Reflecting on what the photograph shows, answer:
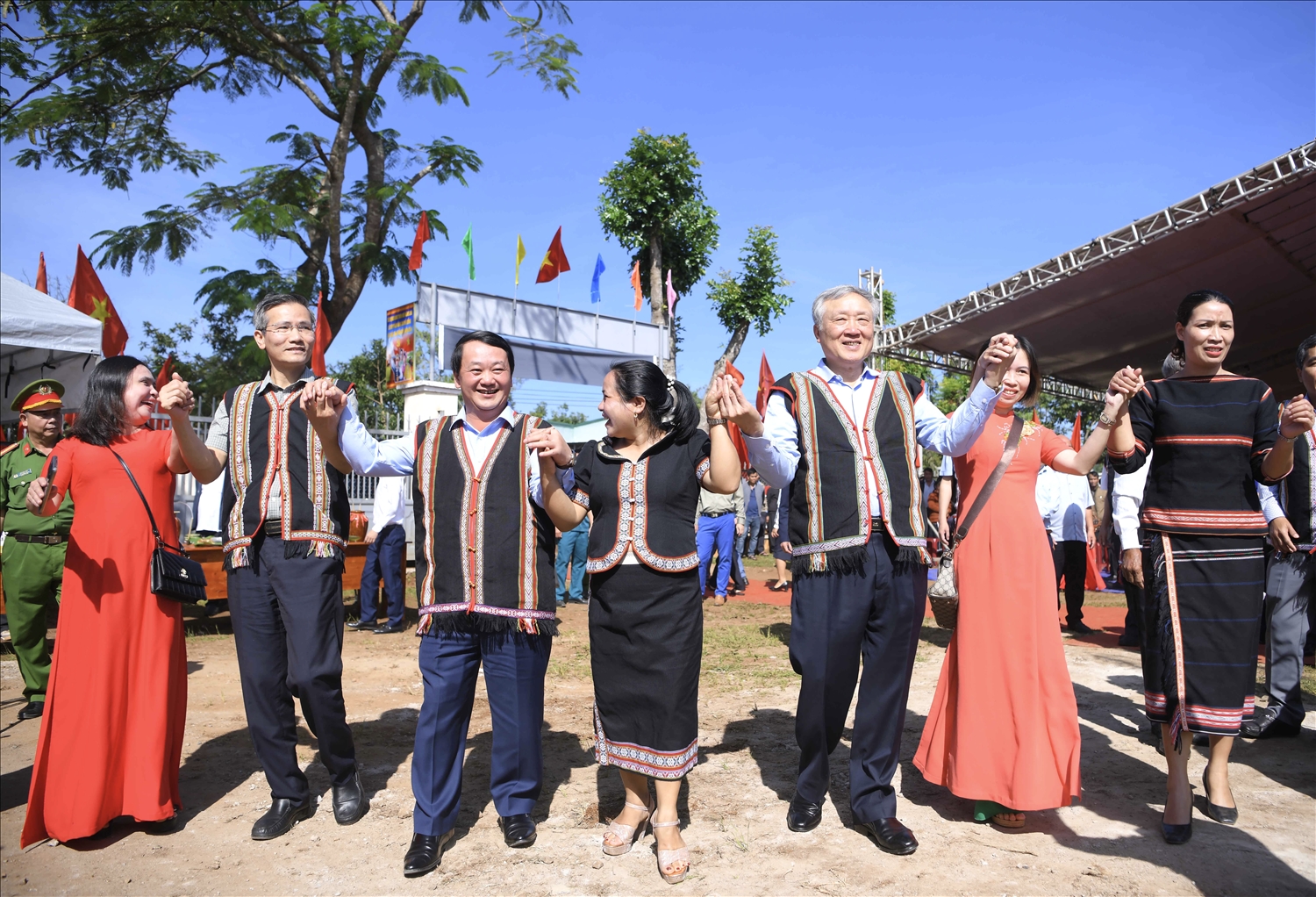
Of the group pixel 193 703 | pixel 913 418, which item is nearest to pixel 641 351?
pixel 193 703

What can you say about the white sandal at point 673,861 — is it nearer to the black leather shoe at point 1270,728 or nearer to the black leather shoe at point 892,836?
the black leather shoe at point 892,836

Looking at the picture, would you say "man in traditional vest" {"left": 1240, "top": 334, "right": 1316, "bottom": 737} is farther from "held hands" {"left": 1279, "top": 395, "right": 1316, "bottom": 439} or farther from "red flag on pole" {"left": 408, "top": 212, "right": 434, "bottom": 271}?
"red flag on pole" {"left": 408, "top": 212, "right": 434, "bottom": 271}

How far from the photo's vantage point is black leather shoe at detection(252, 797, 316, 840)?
347 centimetres

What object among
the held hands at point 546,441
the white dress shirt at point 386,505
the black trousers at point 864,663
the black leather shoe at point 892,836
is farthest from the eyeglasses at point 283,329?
the white dress shirt at point 386,505

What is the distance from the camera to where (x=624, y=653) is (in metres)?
3.21

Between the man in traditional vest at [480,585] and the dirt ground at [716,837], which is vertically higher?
the man in traditional vest at [480,585]

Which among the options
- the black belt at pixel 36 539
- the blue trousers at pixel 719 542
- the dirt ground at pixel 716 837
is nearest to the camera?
the dirt ground at pixel 716 837

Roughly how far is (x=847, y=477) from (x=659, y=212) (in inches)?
792

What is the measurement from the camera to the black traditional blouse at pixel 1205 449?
136 inches

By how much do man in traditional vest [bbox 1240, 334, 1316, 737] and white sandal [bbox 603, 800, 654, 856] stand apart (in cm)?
339

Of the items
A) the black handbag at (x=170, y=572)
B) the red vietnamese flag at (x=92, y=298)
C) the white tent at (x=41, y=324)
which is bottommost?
the black handbag at (x=170, y=572)

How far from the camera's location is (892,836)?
324 centimetres

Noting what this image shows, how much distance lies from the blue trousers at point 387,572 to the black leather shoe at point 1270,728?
22.5 ft

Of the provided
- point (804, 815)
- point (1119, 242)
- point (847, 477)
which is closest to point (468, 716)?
point (804, 815)
